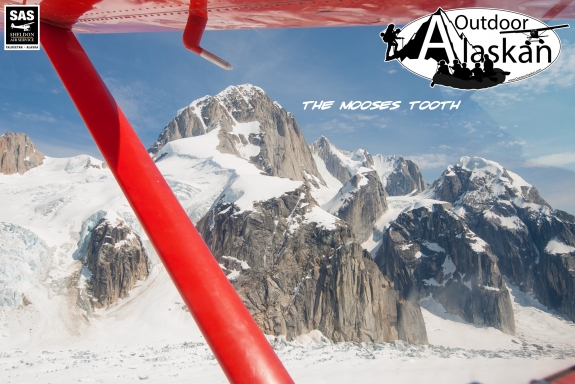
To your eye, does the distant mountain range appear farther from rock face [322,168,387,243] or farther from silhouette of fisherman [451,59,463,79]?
silhouette of fisherman [451,59,463,79]

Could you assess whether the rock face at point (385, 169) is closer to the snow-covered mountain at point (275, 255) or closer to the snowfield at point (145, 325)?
the snow-covered mountain at point (275, 255)

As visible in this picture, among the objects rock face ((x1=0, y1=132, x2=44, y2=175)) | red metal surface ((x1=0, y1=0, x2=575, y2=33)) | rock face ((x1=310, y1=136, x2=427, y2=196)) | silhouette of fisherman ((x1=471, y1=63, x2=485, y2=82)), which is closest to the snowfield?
rock face ((x1=0, y1=132, x2=44, y2=175))

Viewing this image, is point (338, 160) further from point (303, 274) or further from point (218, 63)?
point (218, 63)

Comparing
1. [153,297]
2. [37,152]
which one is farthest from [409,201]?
[37,152]

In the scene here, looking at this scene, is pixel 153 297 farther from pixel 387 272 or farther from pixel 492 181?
pixel 492 181

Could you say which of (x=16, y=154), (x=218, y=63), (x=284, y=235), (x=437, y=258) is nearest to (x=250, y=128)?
(x=284, y=235)

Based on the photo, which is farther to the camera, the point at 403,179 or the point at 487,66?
the point at 403,179
